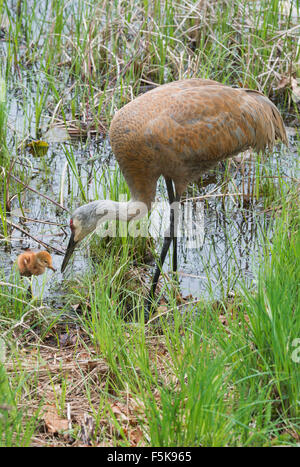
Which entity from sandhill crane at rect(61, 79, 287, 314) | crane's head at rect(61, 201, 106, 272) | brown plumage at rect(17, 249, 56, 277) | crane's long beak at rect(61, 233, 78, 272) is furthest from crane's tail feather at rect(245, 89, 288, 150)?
brown plumage at rect(17, 249, 56, 277)

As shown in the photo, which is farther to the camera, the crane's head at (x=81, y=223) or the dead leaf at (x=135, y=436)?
the crane's head at (x=81, y=223)

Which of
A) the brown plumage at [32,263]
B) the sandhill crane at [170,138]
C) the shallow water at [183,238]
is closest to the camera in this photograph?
the brown plumage at [32,263]

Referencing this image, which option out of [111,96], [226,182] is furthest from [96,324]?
[111,96]

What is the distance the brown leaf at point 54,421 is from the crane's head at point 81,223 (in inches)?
56.0

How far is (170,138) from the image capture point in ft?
13.8

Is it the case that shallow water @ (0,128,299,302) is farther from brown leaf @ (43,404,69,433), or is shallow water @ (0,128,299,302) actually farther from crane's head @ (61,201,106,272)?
brown leaf @ (43,404,69,433)

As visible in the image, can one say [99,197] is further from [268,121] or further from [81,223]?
[268,121]

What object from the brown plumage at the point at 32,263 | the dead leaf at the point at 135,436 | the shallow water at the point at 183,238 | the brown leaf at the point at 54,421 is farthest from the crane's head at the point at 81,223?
the dead leaf at the point at 135,436

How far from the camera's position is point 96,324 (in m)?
3.34

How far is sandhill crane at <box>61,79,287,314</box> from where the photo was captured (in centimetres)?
419

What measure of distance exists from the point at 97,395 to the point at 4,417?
2.62 feet

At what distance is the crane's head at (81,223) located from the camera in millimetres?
4199

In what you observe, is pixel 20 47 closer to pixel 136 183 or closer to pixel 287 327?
pixel 136 183

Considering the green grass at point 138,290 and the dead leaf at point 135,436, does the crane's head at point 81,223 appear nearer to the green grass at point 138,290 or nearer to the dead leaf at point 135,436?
the green grass at point 138,290
